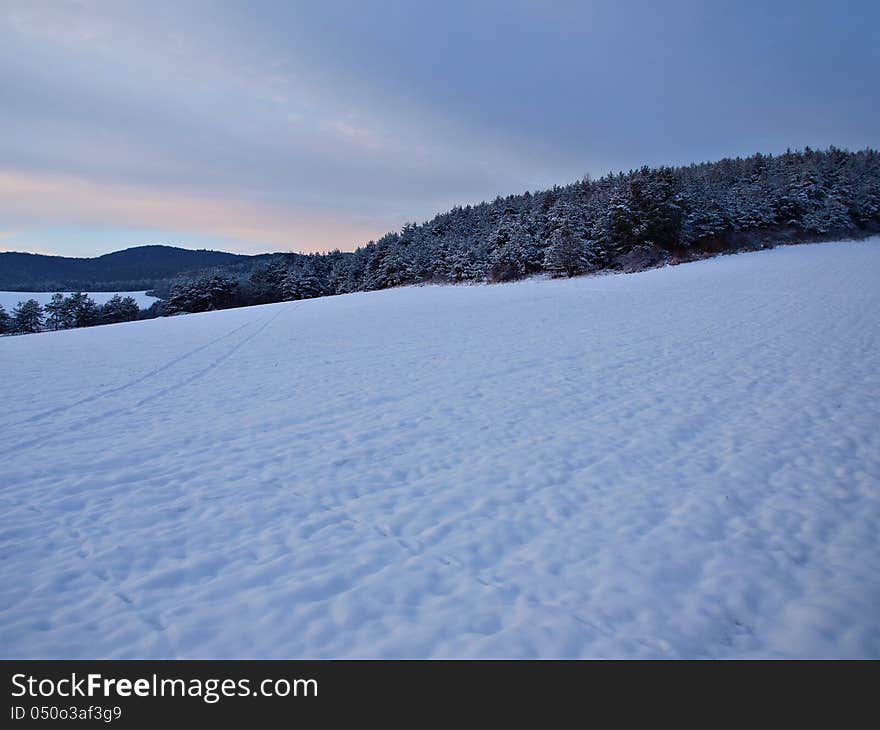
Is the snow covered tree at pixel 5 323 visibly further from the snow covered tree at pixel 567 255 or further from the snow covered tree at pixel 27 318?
the snow covered tree at pixel 567 255

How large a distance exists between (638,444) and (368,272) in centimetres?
5710

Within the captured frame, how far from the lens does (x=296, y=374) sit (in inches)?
448

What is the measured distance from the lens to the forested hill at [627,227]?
39000 millimetres

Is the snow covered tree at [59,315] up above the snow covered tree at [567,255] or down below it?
below

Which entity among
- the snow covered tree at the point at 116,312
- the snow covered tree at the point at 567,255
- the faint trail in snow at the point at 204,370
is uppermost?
the snow covered tree at the point at 567,255

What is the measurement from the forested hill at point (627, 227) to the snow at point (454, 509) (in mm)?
30559

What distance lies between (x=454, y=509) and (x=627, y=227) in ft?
134

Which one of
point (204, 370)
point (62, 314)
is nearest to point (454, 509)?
point (204, 370)

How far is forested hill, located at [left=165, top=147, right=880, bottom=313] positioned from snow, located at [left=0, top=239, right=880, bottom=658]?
3056 centimetres

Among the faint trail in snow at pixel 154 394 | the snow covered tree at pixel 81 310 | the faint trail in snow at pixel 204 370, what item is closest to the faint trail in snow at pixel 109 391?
the faint trail in snow at pixel 154 394

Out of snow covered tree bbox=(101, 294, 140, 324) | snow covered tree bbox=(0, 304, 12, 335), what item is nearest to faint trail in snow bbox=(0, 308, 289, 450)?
snow covered tree bbox=(101, 294, 140, 324)
